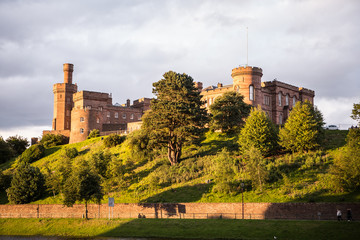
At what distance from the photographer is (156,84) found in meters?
54.0

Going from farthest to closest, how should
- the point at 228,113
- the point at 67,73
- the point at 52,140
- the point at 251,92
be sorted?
the point at 67,73, the point at 52,140, the point at 251,92, the point at 228,113

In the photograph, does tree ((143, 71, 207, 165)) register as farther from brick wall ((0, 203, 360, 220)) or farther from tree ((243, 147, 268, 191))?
brick wall ((0, 203, 360, 220))

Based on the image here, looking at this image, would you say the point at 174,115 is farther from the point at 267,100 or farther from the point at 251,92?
the point at 267,100

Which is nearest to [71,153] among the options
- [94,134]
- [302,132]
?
[94,134]

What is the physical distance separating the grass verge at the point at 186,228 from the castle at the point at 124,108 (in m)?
34.0

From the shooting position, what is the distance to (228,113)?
60625 mm

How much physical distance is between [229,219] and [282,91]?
153 ft

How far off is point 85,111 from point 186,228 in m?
51.2

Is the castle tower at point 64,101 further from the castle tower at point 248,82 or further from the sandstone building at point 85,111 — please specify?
the castle tower at point 248,82

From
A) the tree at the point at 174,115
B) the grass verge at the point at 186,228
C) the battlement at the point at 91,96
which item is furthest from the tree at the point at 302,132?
the battlement at the point at 91,96

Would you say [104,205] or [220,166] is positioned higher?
[220,166]

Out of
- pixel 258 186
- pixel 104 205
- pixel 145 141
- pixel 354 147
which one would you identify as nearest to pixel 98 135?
pixel 145 141

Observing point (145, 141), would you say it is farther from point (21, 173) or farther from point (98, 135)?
point (98, 135)

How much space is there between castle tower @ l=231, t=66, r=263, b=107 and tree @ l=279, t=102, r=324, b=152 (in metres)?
19.9
